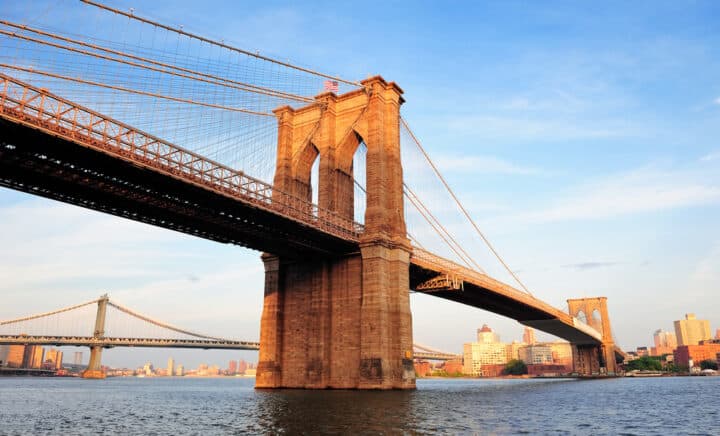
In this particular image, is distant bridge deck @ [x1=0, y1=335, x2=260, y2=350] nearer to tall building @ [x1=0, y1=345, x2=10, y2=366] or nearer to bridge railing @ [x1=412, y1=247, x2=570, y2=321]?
bridge railing @ [x1=412, y1=247, x2=570, y2=321]

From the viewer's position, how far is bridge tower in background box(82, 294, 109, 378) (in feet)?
429

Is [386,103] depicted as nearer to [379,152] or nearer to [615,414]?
[379,152]

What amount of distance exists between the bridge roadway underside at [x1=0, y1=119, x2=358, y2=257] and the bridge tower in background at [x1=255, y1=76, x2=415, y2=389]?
10.2 feet

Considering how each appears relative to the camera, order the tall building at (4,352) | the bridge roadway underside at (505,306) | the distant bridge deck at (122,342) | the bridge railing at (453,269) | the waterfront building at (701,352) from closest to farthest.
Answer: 1. the bridge railing at (453,269)
2. the bridge roadway underside at (505,306)
3. the distant bridge deck at (122,342)
4. the waterfront building at (701,352)
5. the tall building at (4,352)

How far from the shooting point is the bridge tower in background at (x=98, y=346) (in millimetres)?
130625

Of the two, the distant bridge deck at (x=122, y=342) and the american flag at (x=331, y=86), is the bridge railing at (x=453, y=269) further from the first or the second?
the distant bridge deck at (x=122, y=342)

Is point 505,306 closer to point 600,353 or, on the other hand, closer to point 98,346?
point 600,353

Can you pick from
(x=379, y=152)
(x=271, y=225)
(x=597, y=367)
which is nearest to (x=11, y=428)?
(x=271, y=225)

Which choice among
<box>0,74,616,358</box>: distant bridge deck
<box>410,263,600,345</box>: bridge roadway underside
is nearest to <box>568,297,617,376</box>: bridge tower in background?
<box>410,263,600,345</box>: bridge roadway underside

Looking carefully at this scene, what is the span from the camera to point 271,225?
4159cm

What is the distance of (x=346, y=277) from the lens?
47250 millimetres

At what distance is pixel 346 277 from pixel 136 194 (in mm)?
18810

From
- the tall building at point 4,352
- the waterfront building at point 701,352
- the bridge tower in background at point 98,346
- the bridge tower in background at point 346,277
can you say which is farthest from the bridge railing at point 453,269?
the tall building at point 4,352

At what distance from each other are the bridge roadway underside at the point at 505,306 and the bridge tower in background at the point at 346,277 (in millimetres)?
7469
